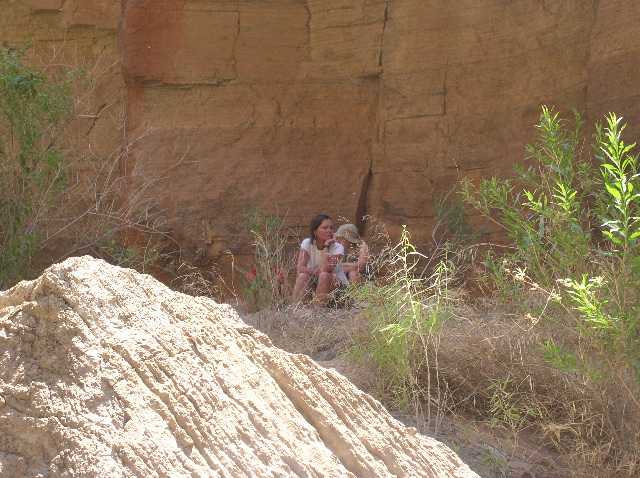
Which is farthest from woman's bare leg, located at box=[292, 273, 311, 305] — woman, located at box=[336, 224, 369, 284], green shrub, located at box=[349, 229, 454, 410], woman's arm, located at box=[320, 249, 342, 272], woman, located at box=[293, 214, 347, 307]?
green shrub, located at box=[349, 229, 454, 410]

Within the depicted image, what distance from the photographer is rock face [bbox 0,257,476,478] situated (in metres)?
1.72

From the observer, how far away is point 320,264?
6402 mm

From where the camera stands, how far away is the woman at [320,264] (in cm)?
604

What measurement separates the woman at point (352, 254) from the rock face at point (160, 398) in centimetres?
346

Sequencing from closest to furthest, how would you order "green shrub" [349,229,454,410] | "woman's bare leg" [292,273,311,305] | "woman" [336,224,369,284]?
1. "green shrub" [349,229,454,410]
2. "woman" [336,224,369,284]
3. "woman's bare leg" [292,273,311,305]

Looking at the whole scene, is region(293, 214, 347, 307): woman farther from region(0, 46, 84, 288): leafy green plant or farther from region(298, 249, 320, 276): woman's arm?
region(0, 46, 84, 288): leafy green plant

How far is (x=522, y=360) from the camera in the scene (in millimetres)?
3352

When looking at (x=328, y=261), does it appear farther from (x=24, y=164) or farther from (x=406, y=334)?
(x=406, y=334)

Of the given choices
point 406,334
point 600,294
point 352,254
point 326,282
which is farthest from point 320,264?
point 600,294

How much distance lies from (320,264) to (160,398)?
4535mm

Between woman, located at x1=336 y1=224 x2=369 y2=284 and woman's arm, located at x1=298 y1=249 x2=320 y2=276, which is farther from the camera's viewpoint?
woman's arm, located at x1=298 y1=249 x2=320 y2=276

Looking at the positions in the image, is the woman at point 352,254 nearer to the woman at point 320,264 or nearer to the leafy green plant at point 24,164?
the woman at point 320,264

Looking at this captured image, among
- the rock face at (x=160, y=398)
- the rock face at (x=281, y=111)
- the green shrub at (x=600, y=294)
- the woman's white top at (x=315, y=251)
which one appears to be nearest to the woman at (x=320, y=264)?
the woman's white top at (x=315, y=251)

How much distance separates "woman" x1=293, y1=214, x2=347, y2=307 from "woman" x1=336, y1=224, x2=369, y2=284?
0.08 metres
